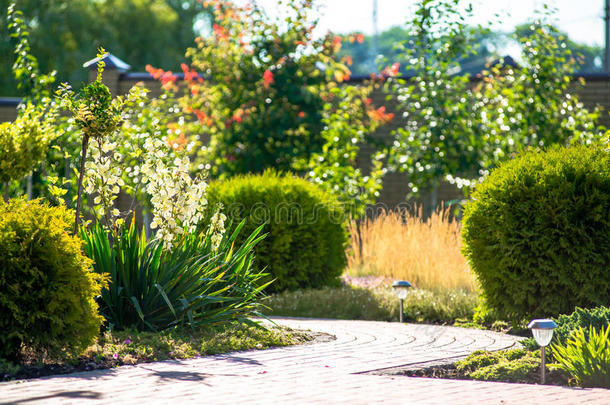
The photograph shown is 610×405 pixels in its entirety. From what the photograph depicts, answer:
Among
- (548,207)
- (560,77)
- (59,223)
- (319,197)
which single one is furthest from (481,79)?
(59,223)

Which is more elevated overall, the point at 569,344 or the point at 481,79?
the point at 481,79

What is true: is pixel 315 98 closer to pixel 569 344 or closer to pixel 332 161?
pixel 332 161

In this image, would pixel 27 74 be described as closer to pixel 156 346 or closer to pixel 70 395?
pixel 156 346

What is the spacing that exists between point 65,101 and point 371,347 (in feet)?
10.9

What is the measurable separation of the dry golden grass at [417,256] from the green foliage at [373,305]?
2.26 feet

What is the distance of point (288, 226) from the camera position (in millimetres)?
Answer: 9203

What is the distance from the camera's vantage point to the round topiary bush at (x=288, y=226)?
911 cm

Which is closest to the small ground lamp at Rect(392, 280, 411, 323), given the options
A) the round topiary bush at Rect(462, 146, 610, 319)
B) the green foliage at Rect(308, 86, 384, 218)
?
the round topiary bush at Rect(462, 146, 610, 319)

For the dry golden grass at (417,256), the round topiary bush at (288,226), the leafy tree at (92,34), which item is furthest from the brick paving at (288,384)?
the leafy tree at (92,34)

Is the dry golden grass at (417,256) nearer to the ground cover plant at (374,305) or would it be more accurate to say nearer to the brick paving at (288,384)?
the ground cover plant at (374,305)

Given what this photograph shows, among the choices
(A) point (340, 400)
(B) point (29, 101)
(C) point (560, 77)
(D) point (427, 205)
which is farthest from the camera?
(D) point (427, 205)

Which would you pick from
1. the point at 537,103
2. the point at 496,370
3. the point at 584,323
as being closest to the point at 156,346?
the point at 496,370

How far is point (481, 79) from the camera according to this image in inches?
531

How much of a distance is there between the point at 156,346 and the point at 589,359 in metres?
2.87
